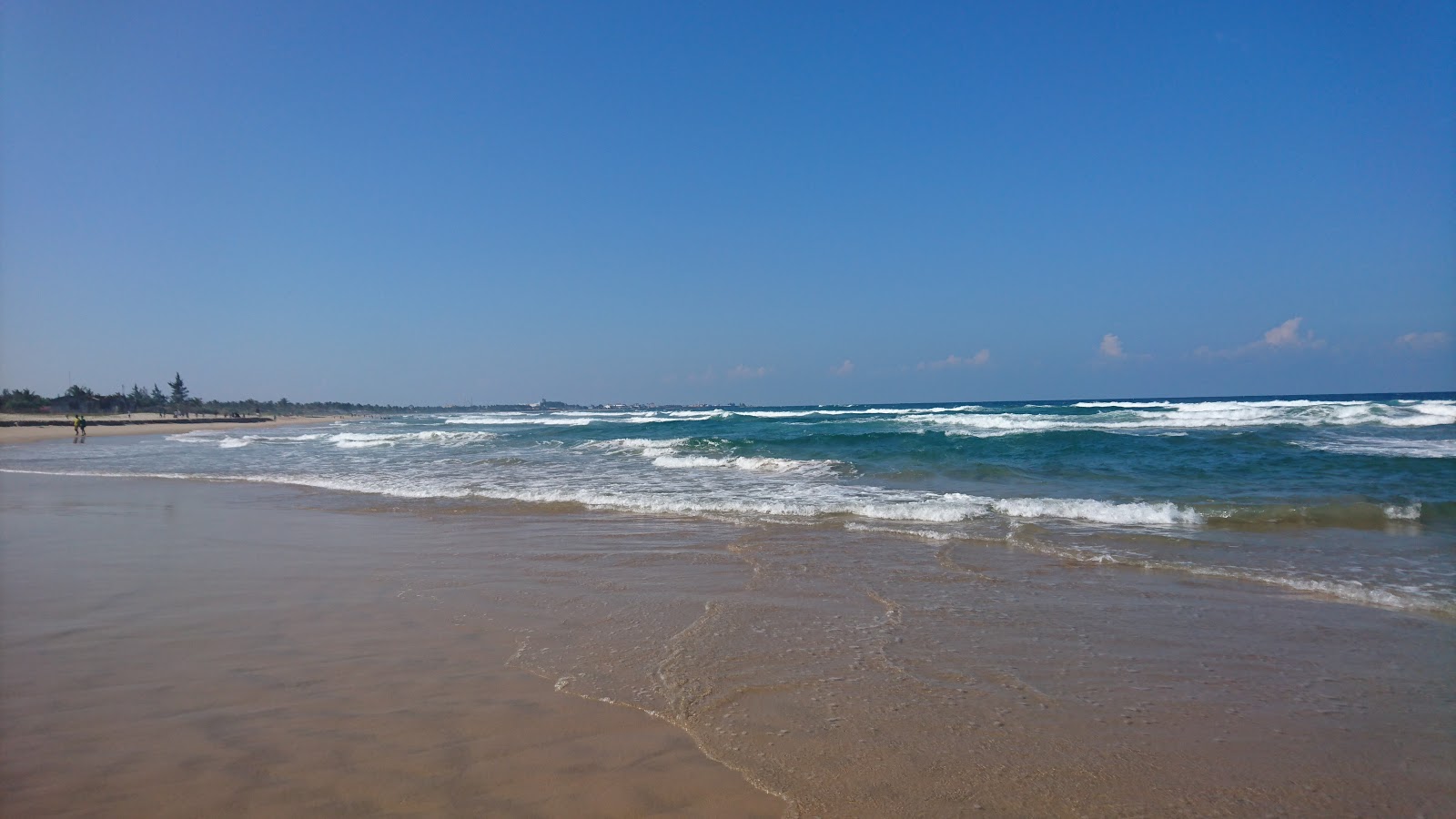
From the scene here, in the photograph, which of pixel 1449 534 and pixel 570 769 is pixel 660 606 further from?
pixel 1449 534

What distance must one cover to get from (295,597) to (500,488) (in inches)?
291

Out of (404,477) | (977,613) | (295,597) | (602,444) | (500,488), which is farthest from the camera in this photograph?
(602,444)

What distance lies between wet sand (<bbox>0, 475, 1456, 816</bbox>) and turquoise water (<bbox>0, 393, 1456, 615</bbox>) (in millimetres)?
1440

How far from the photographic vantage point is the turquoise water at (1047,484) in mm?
7316

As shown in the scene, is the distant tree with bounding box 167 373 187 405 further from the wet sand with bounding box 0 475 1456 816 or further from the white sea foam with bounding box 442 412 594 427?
the wet sand with bounding box 0 475 1456 816

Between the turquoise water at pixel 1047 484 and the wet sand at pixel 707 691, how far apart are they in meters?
1.44

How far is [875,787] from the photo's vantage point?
111 inches

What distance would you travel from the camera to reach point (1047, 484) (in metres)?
12.6

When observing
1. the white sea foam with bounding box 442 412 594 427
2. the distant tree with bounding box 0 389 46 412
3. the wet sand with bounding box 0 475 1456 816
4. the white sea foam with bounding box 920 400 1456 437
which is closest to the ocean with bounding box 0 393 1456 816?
the wet sand with bounding box 0 475 1456 816

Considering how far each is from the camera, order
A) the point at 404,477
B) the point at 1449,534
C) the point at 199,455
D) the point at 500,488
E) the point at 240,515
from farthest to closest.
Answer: the point at 199,455, the point at 404,477, the point at 500,488, the point at 240,515, the point at 1449,534

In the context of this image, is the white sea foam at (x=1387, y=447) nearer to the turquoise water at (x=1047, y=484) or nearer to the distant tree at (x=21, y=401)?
the turquoise water at (x=1047, y=484)

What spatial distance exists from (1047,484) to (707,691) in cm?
1054

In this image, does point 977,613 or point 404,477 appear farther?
point 404,477

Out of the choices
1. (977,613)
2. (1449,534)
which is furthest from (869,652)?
(1449,534)
